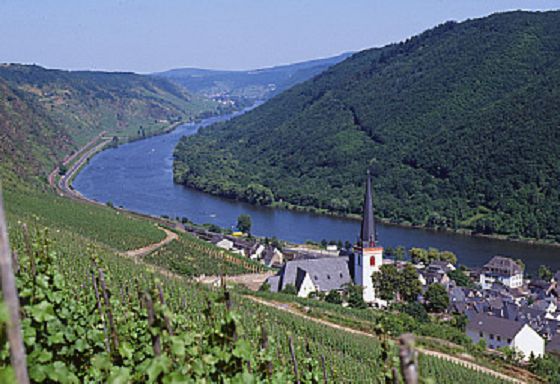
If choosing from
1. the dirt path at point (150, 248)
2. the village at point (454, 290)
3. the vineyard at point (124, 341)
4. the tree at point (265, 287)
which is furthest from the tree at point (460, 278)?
the vineyard at point (124, 341)

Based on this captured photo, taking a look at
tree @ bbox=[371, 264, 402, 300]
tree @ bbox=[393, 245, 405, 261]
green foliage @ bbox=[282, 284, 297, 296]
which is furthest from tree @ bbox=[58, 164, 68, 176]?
tree @ bbox=[371, 264, 402, 300]

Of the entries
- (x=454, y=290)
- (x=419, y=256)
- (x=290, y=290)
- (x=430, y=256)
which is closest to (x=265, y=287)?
(x=290, y=290)

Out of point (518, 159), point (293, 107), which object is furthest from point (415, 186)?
point (293, 107)

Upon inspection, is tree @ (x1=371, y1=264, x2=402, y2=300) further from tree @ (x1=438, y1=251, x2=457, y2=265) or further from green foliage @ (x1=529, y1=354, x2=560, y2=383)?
tree @ (x1=438, y1=251, x2=457, y2=265)

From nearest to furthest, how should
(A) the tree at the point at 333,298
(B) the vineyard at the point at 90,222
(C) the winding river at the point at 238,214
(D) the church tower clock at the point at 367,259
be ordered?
(A) the tree at the point at 333,298 < (D) the church tower clock at the point at 367,259 < (B) the vineyard at the point at 90,222 < (C) the winding river at the point at 238,214

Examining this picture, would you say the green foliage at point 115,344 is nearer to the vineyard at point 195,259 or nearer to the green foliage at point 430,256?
the vineyard at point 195,259

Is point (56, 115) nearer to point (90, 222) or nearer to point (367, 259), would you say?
point (90, 222)
